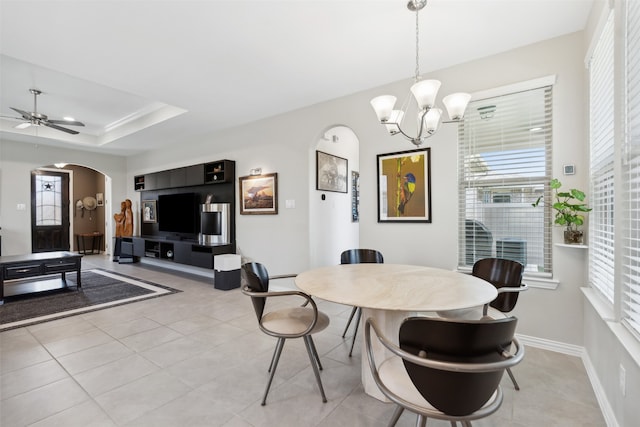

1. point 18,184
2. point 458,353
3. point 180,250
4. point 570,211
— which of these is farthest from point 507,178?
point 18,184

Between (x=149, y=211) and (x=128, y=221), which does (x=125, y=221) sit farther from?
(x=149, y=211)

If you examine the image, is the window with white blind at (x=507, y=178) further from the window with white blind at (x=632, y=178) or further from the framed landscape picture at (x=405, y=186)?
the window with white blind at (x=632, y=178)

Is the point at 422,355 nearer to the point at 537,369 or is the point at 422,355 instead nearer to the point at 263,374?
the point at 263,374

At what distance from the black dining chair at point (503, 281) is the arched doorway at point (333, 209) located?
2481 millimetres

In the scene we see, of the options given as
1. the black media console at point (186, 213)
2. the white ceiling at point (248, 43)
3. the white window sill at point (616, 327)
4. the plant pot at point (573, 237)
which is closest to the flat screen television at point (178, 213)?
the black media console at point (186, 213)

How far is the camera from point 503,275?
228 centimetres

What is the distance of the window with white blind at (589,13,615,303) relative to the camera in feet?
6.19

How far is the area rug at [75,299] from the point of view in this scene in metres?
3.43

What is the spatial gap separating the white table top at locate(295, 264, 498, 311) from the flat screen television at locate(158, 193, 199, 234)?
4398 mm

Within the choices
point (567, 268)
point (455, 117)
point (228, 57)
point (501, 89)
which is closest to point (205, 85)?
point (228, 57)

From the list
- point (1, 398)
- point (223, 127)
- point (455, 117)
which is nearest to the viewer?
point (1, 398)

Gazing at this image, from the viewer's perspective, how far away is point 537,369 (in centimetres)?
229

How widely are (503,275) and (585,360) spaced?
100cm

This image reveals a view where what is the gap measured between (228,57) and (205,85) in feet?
2.69
